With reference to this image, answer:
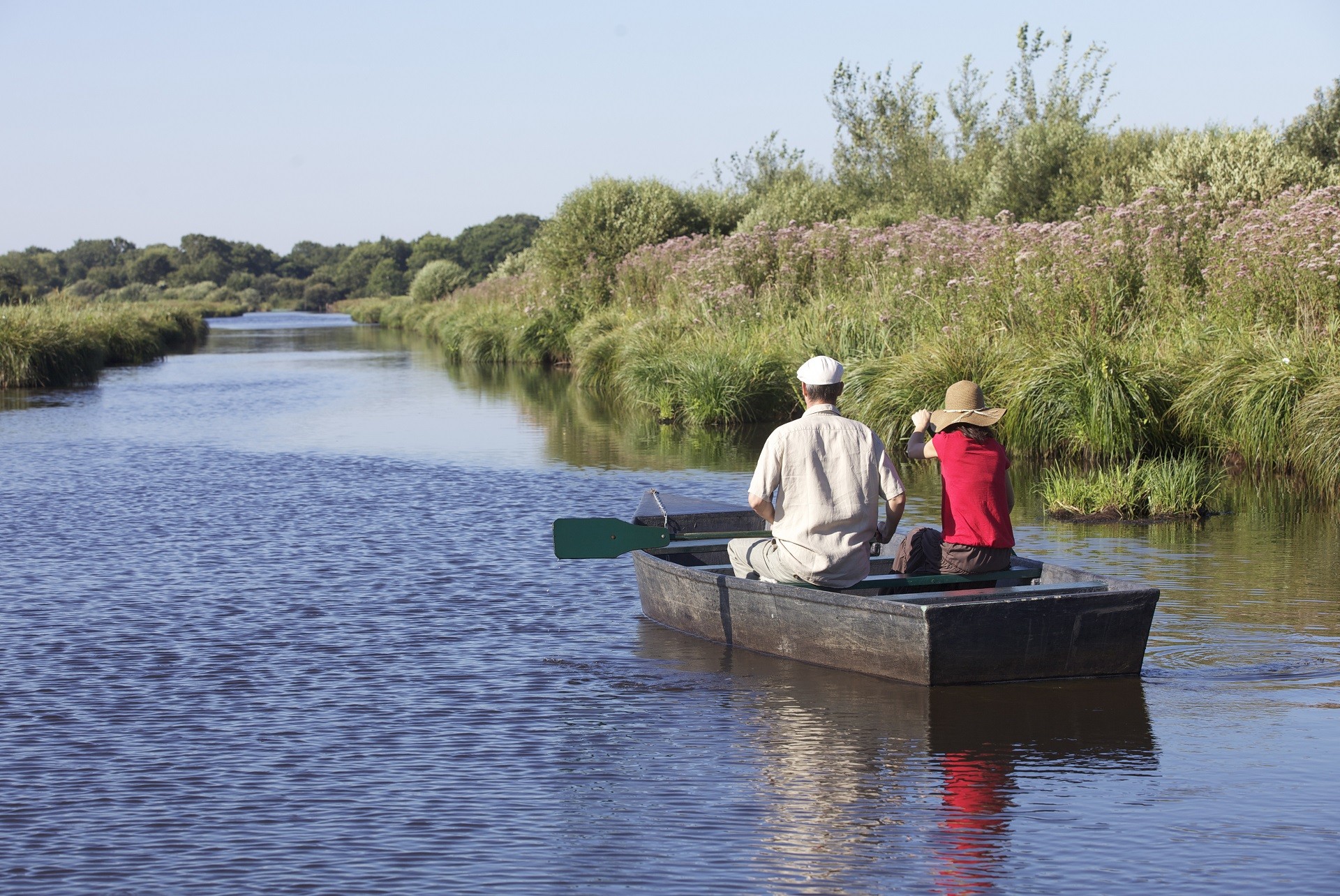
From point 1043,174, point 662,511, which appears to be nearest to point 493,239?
point 1043,174

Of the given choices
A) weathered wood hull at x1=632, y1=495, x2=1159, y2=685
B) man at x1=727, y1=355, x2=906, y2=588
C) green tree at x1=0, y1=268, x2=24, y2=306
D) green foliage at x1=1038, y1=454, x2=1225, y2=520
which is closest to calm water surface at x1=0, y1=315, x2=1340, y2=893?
weathered wood hull at x1=632, y1=495, x2=1159, y2=685

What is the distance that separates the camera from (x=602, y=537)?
8914 millimetres

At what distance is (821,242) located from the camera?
23.6m

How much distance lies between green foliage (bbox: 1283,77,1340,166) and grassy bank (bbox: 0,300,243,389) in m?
27.7

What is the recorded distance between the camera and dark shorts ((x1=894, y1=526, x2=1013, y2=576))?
780 centimetres

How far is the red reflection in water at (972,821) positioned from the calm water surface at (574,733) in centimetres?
2

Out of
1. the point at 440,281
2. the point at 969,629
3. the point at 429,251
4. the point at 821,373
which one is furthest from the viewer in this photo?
the point at 429,251

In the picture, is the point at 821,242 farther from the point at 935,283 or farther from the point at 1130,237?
the point at 1130,237

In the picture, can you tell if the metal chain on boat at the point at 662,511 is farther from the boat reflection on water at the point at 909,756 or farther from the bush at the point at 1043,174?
the bush at the point at 1043,174

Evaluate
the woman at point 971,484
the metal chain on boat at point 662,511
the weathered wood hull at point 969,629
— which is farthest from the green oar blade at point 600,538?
the woman at point 971,484

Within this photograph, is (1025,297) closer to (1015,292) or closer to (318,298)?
(1015,292)

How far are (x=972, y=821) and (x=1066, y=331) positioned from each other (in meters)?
11.6

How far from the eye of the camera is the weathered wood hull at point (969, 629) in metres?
6.94

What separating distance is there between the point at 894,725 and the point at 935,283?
12.8 meters
